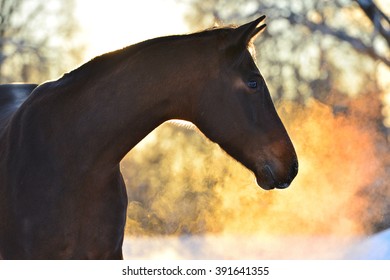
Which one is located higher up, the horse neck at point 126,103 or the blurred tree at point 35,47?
the blurred tree at point 35,47

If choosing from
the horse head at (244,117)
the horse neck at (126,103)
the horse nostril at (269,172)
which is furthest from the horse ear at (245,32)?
the horse nostril at (269,172)

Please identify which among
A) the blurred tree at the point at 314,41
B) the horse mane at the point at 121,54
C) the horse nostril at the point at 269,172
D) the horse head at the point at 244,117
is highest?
the blurred tree at the point at 314,41

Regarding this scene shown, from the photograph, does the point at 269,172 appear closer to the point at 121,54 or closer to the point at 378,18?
the point at 121,54

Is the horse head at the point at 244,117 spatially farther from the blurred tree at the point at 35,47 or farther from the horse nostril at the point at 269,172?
the blurred tree at the point at 35,47

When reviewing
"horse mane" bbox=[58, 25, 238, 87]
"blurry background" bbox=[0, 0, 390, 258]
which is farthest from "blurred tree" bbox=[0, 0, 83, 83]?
"horse mane" bbox=[58, 25, 238, 87]

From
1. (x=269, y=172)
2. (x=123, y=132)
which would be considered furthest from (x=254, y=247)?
(x=123, y=132)

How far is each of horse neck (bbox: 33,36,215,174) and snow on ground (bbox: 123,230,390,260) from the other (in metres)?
5.59

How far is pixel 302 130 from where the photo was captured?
1417 centimetres

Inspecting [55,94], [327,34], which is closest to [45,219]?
[55,94]

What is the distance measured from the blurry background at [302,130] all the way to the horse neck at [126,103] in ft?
26.2

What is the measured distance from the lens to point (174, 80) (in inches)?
162

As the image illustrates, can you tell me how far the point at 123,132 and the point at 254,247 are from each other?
8899 millimetres

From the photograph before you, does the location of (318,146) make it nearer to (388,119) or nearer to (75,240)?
(388,119)

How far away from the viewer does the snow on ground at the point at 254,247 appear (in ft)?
33.8
